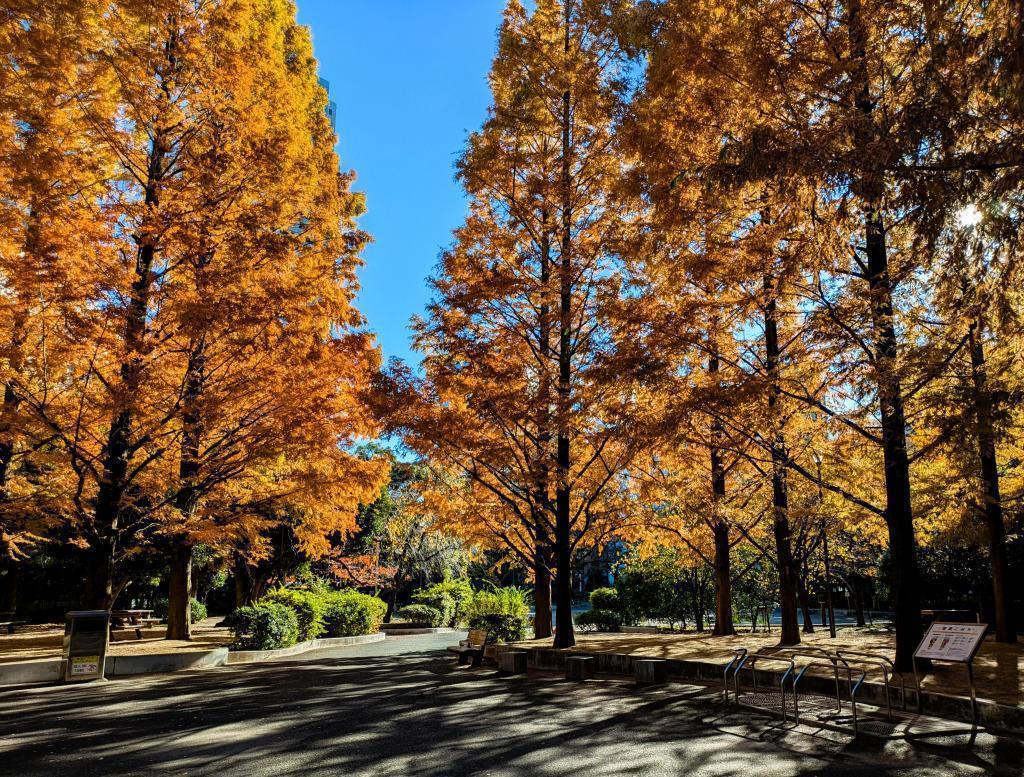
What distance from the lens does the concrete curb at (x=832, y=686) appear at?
6938 millimetres

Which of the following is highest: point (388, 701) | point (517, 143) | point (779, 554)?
point (517, 143)

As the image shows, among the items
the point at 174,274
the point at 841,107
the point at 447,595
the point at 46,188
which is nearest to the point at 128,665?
the point at 174,274

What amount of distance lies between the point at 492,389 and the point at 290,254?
5122 mm

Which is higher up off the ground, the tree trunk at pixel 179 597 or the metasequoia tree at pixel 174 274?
the metasequoia tree at pixel 174 274

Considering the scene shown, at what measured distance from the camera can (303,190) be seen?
576 inches

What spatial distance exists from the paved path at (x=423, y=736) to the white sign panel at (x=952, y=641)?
0.82m

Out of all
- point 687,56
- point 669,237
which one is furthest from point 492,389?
point 687,56

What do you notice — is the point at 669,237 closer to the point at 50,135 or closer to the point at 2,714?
the point at 50,135

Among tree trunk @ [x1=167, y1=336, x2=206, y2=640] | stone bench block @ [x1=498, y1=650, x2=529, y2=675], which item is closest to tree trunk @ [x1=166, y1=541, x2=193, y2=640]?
tree trunk @ [x1=167, y1=336, x2=206, y2=640]

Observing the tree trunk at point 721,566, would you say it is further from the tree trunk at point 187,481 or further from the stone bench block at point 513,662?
the tree trunk at point 187,481

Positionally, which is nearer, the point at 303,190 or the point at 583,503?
the point at 303,190

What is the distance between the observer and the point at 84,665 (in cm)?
1154

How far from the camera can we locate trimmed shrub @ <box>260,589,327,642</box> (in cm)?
1939

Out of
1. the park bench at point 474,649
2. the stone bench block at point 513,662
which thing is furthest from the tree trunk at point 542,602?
the stone bench block at point 513,662
